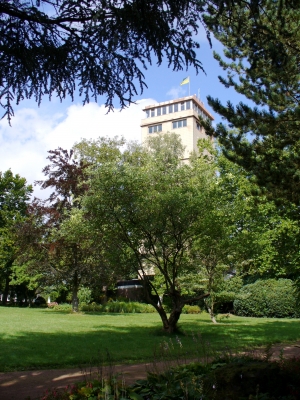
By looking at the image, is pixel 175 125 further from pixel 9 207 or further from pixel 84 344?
pixel 84 344

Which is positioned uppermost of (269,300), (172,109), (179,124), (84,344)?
(172,109)

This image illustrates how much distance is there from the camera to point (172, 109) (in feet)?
172

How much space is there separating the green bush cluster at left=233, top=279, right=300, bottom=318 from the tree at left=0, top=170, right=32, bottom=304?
21650 millimetres

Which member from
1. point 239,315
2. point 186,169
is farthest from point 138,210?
point 239,315

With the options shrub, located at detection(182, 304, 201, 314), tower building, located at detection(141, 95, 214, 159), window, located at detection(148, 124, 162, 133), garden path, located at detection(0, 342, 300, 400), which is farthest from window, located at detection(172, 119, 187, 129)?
garden path, located at detection(0, 342, 300, 400)

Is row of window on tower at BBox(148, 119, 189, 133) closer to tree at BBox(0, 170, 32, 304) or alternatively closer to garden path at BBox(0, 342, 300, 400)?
tree at BBox(0, 170, 32, 304)

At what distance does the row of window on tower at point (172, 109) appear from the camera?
169 ft

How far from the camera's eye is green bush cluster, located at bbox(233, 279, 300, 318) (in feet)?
86.9

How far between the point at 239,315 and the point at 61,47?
2614 centimetres

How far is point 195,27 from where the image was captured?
216 inches

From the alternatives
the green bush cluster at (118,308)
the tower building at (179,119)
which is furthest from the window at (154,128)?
the green bush cluster at (118,308)

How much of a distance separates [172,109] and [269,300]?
3173 centimetres

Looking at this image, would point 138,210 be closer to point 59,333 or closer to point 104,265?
point 59,333

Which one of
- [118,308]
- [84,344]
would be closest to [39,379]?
[84,344]
